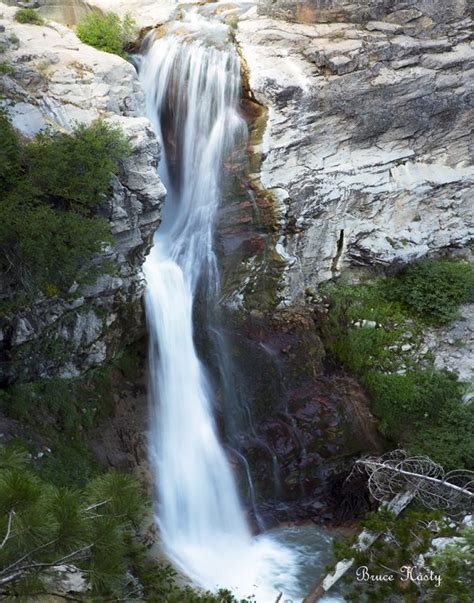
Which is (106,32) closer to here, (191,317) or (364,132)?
(364,132)

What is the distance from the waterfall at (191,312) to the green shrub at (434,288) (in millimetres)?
4144

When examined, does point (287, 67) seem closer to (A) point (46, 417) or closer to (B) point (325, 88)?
(B) point (325, 88)

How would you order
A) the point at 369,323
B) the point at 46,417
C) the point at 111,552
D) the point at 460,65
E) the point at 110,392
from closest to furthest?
1. the point at 111,552
2. the point at 46,417
3. the point at 110,392
4. the point at 369,323
5. the point at 460,65

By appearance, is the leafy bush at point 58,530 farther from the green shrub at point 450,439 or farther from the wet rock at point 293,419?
the green shrub at point 450,439

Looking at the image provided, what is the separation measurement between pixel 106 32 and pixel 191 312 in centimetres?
645

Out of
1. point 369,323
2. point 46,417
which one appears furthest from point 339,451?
point 46,417

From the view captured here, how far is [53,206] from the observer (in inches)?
368

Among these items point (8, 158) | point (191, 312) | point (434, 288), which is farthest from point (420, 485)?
point (8, 158)

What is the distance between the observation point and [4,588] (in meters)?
Answer: 4.62

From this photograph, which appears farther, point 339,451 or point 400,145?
point 400,145

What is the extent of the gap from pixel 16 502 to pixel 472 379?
386 inches

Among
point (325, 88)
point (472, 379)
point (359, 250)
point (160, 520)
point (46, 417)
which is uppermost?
point (325, 88)

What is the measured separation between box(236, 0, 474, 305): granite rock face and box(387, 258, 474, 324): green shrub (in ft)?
1.41

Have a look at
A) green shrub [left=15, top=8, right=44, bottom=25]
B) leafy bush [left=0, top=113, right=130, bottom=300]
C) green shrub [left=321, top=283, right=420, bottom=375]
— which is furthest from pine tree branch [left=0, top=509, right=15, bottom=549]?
green shrub [left=15, top=8, right=44, bottom=25]
